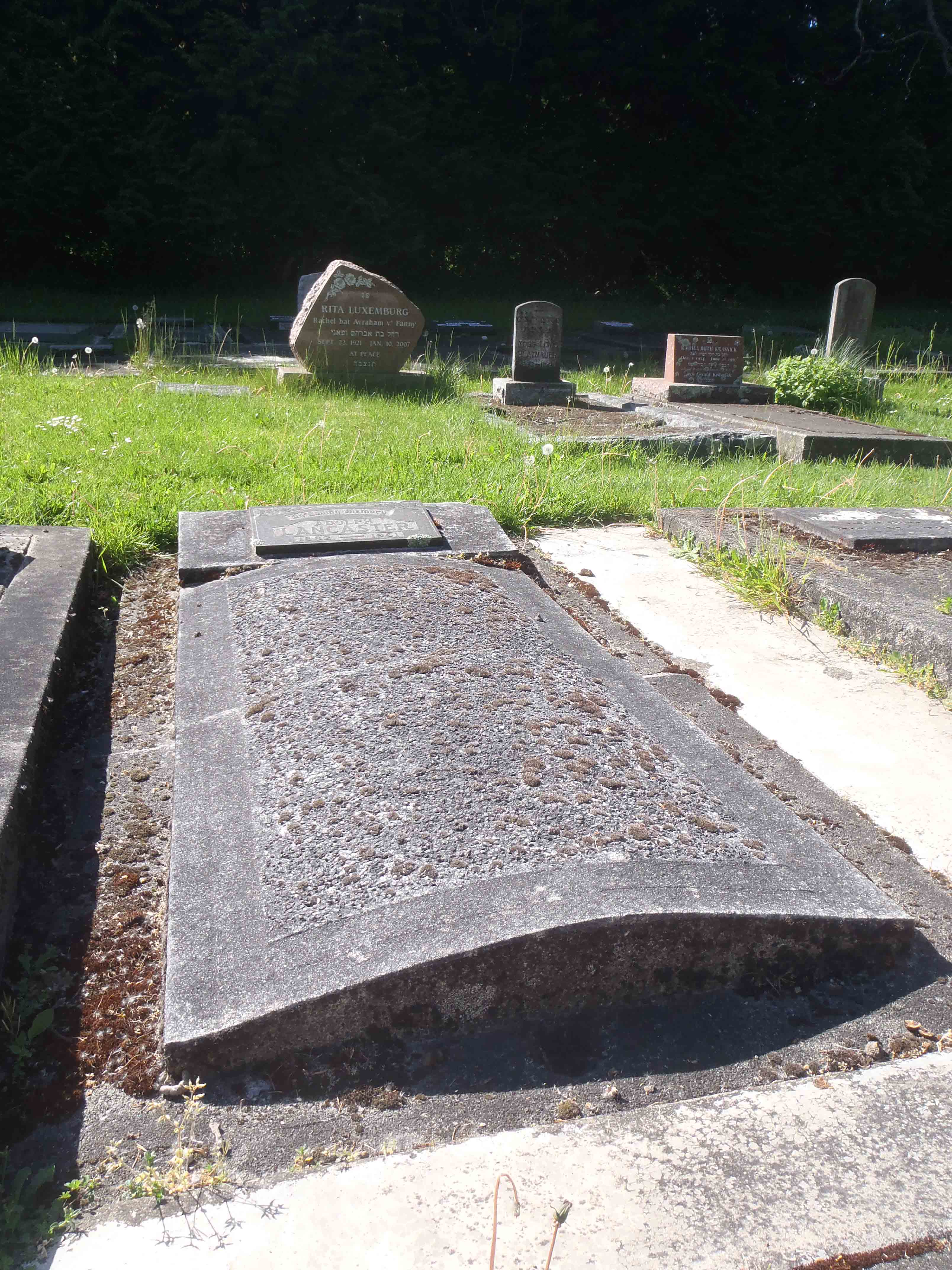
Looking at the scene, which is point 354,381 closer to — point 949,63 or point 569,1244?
point 569,1244

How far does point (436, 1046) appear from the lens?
129cm

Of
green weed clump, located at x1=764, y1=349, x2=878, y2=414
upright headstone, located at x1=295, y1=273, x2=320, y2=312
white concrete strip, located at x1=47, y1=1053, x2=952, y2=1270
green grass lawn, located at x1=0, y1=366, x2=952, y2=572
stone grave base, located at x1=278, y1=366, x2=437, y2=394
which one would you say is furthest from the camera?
upright headstone, located at x1=295, y1=273, x2=320, y2=312

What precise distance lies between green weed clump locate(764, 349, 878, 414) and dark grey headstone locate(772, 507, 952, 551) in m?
3.90

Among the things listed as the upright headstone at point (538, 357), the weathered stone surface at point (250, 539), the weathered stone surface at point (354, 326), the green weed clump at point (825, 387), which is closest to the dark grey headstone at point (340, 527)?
the weathered stone surface at point (250, 539)

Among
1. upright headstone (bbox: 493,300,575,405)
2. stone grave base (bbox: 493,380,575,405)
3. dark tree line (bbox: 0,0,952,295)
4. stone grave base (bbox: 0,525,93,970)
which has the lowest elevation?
stone grave base (bbox: 0,525,93,970)

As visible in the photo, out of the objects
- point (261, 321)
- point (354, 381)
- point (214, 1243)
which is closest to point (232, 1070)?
point (214, 1243)

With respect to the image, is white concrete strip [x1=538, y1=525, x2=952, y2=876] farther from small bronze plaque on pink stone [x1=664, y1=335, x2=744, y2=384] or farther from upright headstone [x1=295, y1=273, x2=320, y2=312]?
upright headstone [x1=295, y1=273, x2=320, y2=312]

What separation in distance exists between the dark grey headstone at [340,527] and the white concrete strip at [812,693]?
0.69 metres

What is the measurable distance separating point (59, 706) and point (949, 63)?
20.5 meters

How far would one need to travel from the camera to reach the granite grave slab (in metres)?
1.29

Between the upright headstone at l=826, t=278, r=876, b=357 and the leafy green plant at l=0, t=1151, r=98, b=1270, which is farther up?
the upright headstone at l=826, t=278, r=876, b=357

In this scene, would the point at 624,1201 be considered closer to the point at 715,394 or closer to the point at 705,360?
the point at 715,394

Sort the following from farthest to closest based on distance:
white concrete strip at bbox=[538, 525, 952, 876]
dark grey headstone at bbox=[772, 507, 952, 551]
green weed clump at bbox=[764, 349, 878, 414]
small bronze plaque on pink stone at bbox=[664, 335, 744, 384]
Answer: small bronze plaque on pink stone at bbox=[664, 335, 744, 384], green weed clump at bbox=[764, 349, 878, 414], dark grey headstone at bbox=[772, 507, 952, 551], white concrete strip at bbox=[538, 525, 952, 876]

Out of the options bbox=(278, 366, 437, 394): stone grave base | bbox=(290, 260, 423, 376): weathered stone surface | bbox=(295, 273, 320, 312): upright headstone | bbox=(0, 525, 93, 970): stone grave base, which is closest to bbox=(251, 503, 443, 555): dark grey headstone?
bbox=(0, 525, 93, 970): stone grave base
